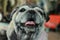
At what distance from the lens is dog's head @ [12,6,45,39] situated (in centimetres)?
59

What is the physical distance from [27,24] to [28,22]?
0.03 ft

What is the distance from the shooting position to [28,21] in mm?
593

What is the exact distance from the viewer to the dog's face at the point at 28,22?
23.4 inches

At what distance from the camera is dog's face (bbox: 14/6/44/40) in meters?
0.59

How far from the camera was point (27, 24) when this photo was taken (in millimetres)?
596

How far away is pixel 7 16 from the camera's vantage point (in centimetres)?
67

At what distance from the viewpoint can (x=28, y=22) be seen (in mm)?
592

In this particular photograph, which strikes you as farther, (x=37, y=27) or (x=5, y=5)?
(x=5, y=5)

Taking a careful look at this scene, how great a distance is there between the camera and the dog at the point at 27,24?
0.59 m

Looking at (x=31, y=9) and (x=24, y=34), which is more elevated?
(x=31, y=9)

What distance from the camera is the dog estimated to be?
0.59 m

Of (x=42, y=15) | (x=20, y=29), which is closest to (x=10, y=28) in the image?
(x=20, y=29)

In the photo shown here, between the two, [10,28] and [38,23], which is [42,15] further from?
[10,28]

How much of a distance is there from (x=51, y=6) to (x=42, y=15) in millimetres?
213
